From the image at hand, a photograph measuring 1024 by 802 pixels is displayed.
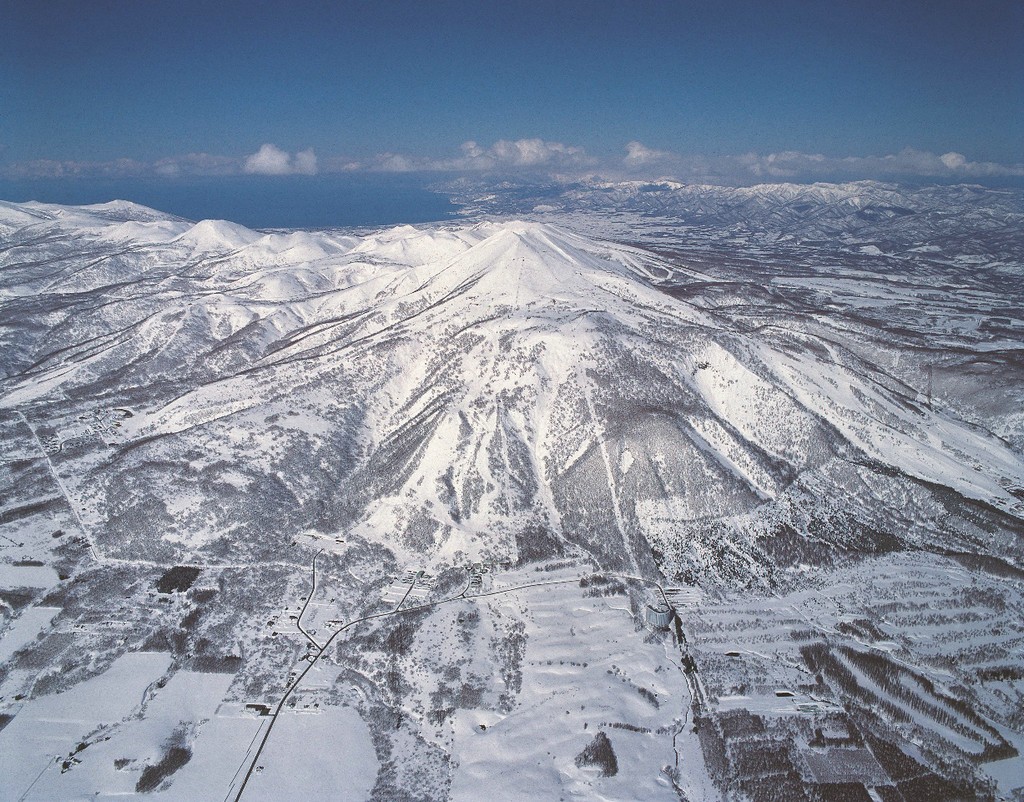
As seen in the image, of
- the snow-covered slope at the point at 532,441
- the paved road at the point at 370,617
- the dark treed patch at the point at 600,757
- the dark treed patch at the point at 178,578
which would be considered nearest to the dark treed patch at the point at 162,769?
the paved road at the point at 370,617

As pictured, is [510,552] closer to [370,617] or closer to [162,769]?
[370,617]

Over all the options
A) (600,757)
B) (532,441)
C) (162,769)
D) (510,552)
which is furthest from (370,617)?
(532,441)

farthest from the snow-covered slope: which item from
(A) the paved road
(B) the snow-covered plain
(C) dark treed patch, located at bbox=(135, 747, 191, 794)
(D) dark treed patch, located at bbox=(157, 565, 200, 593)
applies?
(C) dark treed patch, located at bbox=(135, 747, 191, 794)

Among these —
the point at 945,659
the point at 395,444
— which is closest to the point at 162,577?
the point at 395,444

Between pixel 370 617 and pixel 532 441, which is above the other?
pixel 532 441

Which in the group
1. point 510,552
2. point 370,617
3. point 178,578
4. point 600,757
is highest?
point 510,552

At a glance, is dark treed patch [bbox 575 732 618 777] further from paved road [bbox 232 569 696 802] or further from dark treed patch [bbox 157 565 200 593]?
dark treed patch [bbox 157 565 200 593]

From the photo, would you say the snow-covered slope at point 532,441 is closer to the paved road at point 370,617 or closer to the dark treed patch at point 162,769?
the paved road at point 370,617
